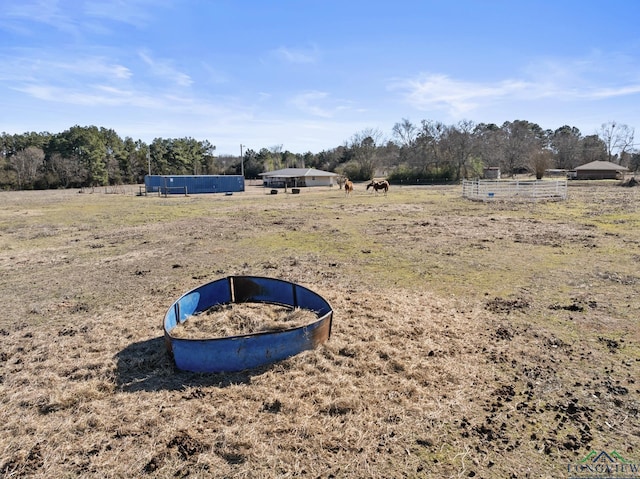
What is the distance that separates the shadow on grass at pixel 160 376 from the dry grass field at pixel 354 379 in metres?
0.02

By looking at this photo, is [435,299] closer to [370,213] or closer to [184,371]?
[184,371]

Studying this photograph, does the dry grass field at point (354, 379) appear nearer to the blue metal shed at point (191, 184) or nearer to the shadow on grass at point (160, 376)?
the shadow on grass at point (160, 376)

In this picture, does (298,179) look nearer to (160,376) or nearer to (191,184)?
(191,184)

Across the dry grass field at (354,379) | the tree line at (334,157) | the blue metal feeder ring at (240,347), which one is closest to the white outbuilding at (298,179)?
the tree line at (334,157)

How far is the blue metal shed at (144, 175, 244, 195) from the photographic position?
45125 millimetres

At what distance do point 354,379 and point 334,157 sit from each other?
86.7 metres

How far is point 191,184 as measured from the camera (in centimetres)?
4712

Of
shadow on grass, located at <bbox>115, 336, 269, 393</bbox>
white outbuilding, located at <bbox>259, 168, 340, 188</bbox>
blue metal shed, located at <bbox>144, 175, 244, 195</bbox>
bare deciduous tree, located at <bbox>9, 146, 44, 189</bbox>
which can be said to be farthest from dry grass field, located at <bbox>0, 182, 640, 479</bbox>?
bare deciduous tree, located at <bbox>9, 146, 44, 189</bbox>

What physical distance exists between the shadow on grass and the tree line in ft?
200

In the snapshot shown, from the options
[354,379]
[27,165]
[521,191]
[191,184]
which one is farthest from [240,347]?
[27,165]

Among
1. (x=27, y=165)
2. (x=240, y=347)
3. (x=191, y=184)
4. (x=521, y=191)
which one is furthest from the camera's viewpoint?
(x=27, y=165)

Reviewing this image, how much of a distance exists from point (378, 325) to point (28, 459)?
402 cm

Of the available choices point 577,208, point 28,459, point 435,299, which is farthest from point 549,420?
point 577,208

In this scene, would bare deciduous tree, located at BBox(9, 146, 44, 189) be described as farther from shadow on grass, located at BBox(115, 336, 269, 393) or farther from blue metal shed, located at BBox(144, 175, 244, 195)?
shadow on grass, located at BBox(115, 336, 269, 393)
